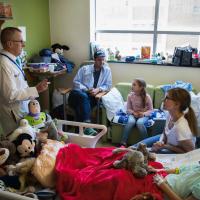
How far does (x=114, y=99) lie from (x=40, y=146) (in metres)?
1.60

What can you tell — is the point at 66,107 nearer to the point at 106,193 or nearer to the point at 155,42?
the point at 155,42

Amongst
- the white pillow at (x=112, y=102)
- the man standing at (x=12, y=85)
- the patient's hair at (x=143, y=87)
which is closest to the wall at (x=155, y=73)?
the white pillow at (x=112, y=102)

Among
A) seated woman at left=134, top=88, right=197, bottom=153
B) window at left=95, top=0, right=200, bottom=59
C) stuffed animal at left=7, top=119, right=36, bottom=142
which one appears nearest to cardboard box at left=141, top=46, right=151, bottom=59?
window at left=95, top=0, right=200, bottom=59

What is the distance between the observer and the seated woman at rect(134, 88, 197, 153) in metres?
1.99

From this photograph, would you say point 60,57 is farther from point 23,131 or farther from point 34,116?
point 23,131

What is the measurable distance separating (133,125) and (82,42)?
1.75m

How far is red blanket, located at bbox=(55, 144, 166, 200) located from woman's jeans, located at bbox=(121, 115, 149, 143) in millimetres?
1273

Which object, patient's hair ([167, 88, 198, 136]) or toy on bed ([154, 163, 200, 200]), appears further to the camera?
patient's hair ([167, 88, 198, 136])

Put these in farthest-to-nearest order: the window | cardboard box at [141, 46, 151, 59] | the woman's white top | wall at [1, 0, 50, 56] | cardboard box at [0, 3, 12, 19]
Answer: cardboard box at [141, 46, 151, 59]
the window
wall at [1, 0, 50, 56]
cardboard box at [0, 3, 12, 19]
the woman's white top

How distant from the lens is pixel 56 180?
1.65 m

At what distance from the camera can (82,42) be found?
4.03m

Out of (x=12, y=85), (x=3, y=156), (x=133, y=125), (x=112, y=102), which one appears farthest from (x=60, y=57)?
(x=3, y=156)

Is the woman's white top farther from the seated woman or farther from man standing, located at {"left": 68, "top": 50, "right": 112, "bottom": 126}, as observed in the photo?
man standing, located at {"left": 68, "top": 50, "right": 112, "bottom": 126}

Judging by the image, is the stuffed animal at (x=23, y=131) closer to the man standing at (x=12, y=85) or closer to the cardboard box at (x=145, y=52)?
the man standing at (x=12, y=85)
